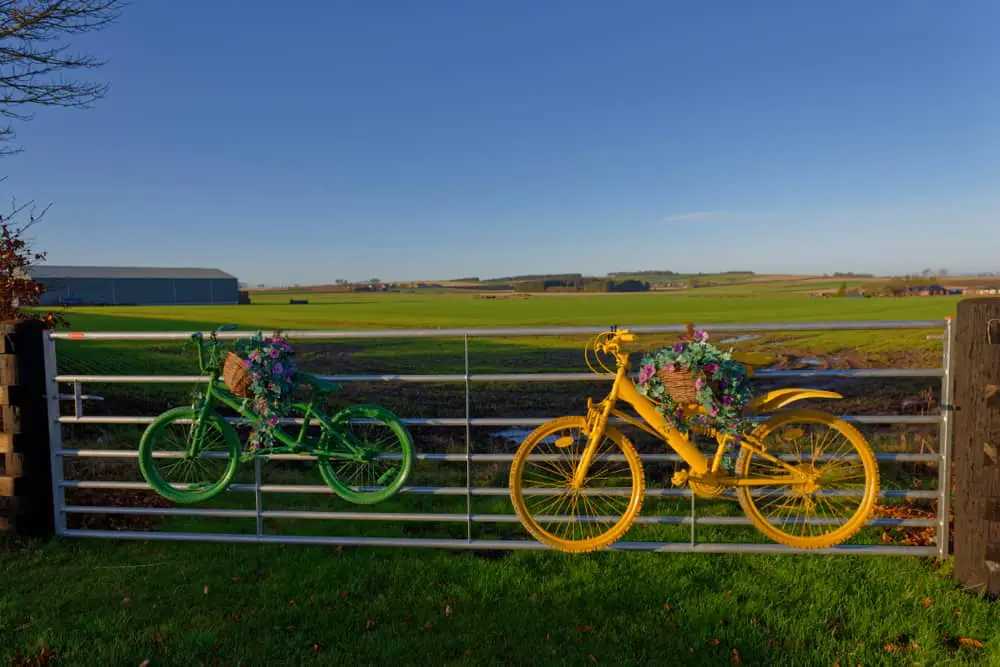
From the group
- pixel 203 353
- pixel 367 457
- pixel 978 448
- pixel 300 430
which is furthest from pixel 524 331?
pixel 978 448

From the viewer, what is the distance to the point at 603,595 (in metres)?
3.99

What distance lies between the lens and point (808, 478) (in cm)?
414

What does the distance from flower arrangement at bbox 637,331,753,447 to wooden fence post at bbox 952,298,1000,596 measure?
159cm

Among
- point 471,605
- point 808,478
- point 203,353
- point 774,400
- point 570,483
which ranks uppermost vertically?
point 203,353

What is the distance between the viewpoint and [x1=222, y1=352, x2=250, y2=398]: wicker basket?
4.44m

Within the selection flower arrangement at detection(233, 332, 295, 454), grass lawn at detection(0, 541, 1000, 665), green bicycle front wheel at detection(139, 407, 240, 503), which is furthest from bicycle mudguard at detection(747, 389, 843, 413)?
green bicycle front wheel at detection(139, 407, 240, 503)

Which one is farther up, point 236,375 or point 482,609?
point 236,375

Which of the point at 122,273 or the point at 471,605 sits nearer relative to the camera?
the point at 471,605

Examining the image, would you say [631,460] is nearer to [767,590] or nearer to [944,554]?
[767,590]

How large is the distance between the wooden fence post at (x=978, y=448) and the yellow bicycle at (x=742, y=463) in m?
0.62

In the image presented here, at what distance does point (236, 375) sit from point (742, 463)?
3.90 metres

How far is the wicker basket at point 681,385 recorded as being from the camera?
3.99 meters

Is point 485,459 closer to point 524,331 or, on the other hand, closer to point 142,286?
point 524,331

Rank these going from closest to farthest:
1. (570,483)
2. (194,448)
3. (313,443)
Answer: (570,483) → (313,443) → (194,448)
